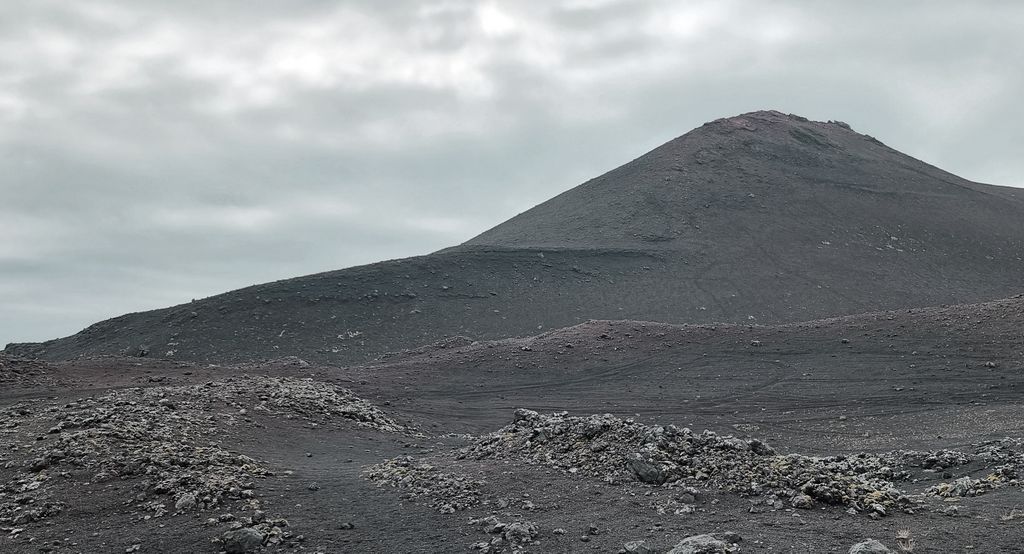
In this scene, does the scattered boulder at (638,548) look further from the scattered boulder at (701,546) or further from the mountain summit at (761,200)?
the mountain summit at (761,200)

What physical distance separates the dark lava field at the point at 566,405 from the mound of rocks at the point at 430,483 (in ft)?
0.14

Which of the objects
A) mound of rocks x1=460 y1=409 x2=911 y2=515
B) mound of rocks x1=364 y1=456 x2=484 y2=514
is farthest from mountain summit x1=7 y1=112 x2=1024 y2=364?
mound of rocks x1=460 y1=409 x2=911 y2=515

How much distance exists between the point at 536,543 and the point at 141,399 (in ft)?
31.7

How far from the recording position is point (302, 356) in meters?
32.9

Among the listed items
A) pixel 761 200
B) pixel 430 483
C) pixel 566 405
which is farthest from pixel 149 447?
pixel 761 200

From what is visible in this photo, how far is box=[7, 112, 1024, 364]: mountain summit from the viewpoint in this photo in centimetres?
3622

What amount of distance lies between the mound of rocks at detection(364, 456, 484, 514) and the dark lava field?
1.7 inches

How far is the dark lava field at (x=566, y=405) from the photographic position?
910cm

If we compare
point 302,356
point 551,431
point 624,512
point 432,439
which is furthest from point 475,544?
point 302,356

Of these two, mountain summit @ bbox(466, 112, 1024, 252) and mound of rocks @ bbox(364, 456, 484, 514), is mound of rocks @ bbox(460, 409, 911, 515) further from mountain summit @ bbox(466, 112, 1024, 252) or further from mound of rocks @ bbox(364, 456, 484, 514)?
mountain summit @ bbox(466, 112, 1024, 252)

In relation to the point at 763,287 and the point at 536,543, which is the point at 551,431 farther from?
the point at 763,287

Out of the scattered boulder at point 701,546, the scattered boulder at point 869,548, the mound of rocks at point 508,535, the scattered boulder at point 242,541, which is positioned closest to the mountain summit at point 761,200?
the mound of rocks at point 508,535

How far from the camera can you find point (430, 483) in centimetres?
1091

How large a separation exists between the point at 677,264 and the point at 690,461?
38.2m
